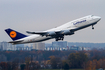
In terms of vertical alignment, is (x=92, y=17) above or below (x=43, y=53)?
above

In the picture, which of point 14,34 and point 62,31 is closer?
point 62,31

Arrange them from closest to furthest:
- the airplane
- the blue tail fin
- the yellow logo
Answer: the airplane → the blue tail fin → the yellow logo

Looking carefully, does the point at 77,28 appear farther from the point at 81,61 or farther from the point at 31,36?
the point at 81,61

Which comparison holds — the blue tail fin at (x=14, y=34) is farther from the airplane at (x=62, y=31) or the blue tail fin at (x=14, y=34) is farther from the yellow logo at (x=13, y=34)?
the airplane at (x=62, y=31)

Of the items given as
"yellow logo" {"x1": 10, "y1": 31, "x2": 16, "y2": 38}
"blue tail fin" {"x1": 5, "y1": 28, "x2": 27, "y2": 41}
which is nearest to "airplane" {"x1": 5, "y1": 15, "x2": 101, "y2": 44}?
"blue tail fin" {"x1": 5, "y1": 28, "x2": 27, "y2": 41}

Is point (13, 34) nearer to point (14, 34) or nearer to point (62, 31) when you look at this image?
point (14, 34)

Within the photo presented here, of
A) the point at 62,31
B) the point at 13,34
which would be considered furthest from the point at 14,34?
the point at 62,31

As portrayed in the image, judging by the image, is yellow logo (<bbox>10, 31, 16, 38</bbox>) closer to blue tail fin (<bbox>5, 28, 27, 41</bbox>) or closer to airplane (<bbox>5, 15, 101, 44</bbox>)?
blue tail fin (<bbox>5, 28, 27, 41</bbox>)

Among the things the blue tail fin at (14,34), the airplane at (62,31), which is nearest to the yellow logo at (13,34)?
the blue tail fin at (14,34)

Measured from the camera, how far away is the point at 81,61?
268ft

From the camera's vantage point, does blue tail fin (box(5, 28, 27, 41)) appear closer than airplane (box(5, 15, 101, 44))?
No

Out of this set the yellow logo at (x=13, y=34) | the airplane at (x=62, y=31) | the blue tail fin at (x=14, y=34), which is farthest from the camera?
the yellow logo at (x=13, y=34)

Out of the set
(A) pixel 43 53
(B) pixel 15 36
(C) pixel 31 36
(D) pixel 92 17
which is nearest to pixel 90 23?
(D) pixel 92 17

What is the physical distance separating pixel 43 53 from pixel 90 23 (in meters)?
45.5
